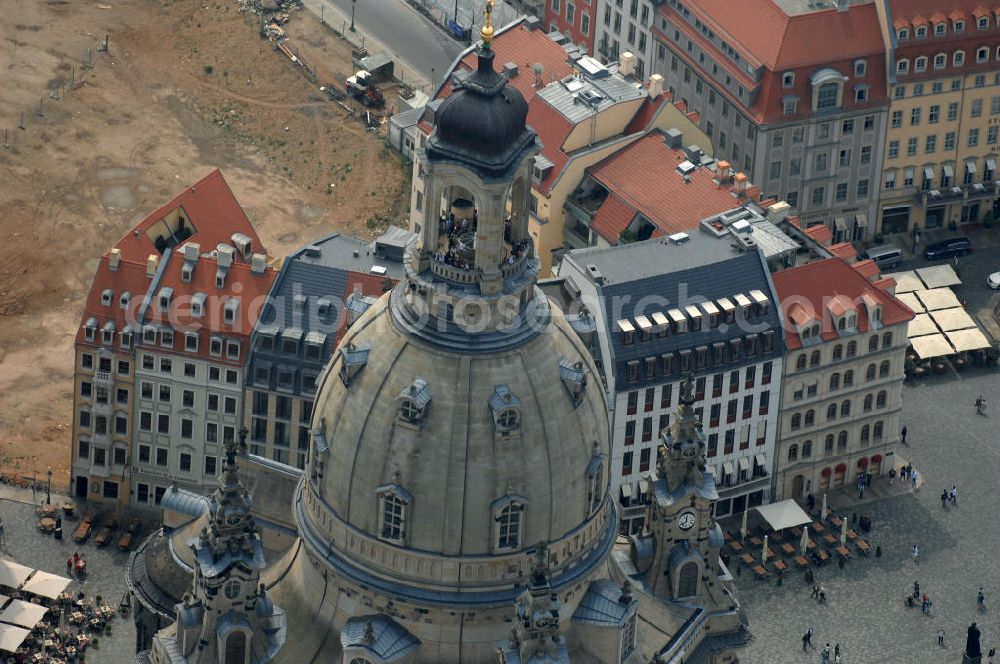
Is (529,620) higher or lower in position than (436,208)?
lower

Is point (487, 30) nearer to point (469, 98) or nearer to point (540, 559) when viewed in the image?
point (469, 98)

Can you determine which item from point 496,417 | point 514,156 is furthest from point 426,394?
point 514,156

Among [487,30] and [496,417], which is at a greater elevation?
[487,30]

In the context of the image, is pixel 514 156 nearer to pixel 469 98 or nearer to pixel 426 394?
pixel 469 98

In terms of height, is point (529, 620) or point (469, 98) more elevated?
point (469, 98)

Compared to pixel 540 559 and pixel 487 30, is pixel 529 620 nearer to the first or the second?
pixel 540 559

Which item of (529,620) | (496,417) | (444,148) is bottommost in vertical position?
(529,620)
